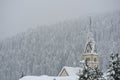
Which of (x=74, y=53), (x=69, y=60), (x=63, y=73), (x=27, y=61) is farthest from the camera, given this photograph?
(x=27, y=61)

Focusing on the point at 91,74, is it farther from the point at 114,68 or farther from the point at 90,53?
the point at 90,53

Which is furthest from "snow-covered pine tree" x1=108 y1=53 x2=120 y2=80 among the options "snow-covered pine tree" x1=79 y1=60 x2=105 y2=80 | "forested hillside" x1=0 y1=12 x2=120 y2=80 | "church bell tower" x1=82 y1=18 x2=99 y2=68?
"forested hillside" x1=0 y1=12 x2=120 y2=80

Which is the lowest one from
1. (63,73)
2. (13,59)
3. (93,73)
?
(13,59)

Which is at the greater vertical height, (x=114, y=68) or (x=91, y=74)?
(x=114, y=68)

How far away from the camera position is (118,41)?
590 feet

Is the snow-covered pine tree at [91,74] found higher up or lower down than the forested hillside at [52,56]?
higher up

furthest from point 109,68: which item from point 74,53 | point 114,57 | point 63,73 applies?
point 74,53

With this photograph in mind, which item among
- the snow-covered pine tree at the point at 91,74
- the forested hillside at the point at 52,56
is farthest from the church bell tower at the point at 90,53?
the forested hillside at the point at 52,56

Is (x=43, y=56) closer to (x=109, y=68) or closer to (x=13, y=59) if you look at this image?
(x=13, y=59)

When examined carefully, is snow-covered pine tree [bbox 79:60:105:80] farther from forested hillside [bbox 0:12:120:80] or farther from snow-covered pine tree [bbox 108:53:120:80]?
forested hillside [bbox 0:12:120:80]

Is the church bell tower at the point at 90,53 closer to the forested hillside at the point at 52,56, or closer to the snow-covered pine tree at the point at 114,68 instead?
the snow-covered pine tree at the point at 114,68

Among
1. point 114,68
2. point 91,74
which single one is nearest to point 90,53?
point 91,74

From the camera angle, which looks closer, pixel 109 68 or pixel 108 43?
pixel 109 68

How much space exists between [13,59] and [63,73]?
11987 centimetres
